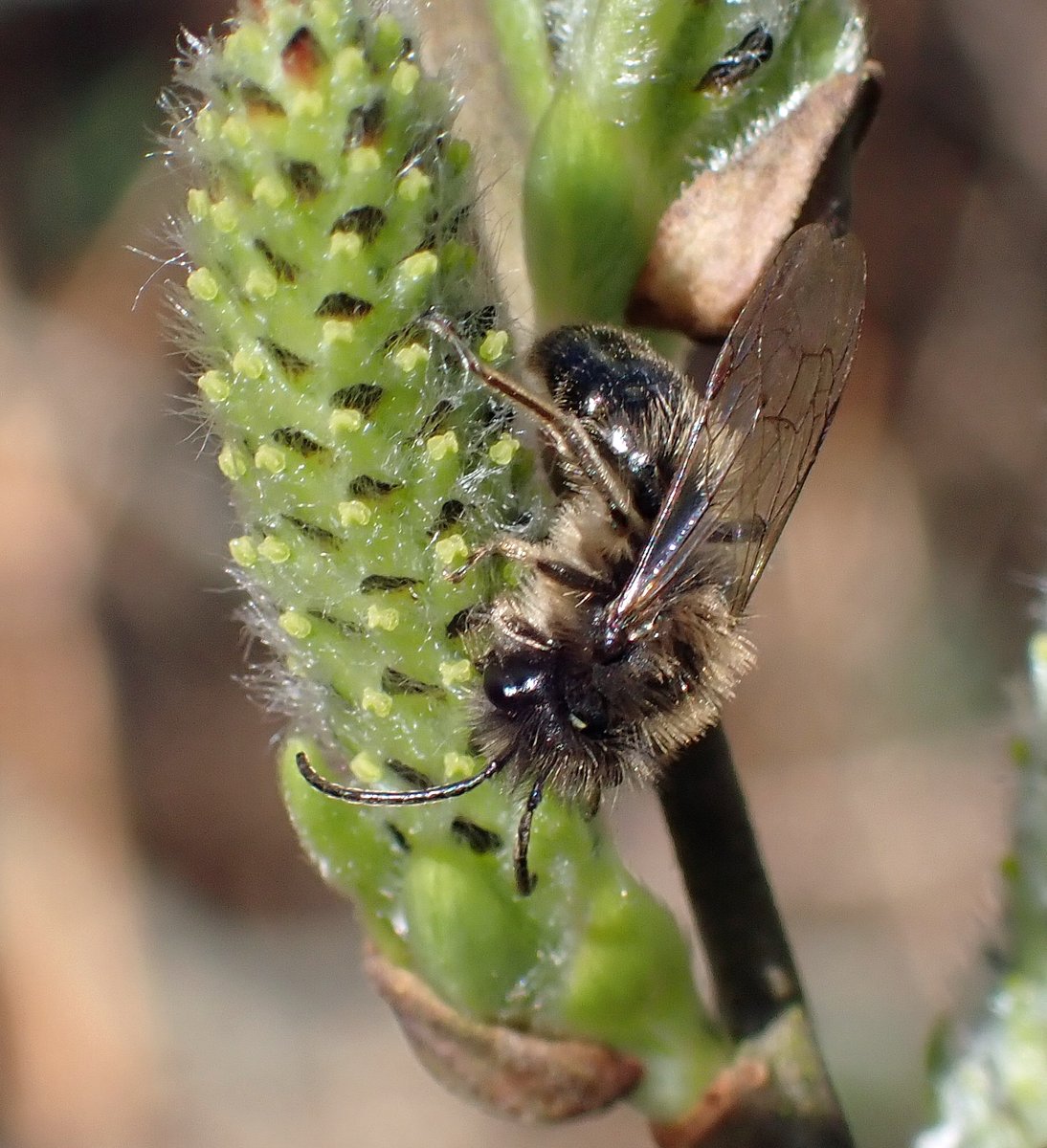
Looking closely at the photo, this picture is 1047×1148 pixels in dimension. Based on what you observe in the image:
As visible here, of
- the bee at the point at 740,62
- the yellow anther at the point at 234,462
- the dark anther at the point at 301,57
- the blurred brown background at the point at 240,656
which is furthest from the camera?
the blurred brown background at the point at 240,656

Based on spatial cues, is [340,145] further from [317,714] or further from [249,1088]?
[249,1088]

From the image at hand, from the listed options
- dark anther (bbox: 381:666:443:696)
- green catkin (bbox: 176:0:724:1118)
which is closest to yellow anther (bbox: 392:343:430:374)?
green catkin (bbox: 176:0:724:1118)

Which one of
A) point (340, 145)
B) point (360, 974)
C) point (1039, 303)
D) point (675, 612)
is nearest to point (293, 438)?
point (340, 145)

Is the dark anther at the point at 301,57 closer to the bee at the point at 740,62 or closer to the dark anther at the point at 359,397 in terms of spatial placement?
the dark anther at the point at 359,397

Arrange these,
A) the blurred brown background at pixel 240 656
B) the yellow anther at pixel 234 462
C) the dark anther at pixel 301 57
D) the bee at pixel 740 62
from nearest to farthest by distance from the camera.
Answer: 1. the dark anther at pixel 301 57
2. the yellow anther at pixel 234 462
3. the bee at pixel 740 62
4. the blurred brown background at pixel 240 656

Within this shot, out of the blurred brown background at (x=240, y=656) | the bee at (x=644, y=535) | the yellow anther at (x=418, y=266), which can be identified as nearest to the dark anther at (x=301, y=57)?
the yellow anther at (x=418, y=266)
